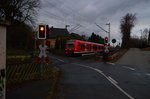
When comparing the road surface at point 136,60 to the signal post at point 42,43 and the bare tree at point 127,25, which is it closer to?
the signal post at point 42,43

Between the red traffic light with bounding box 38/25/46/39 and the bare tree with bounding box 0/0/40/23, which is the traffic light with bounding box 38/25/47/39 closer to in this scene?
the red traffic light with bounding box 38/25/46/39

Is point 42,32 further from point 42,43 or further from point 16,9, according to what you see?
point 16,9

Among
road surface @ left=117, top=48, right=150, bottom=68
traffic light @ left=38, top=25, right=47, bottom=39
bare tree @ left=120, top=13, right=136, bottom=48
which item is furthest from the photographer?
bare tree @ left=120, top=13, right=136, bottom=48

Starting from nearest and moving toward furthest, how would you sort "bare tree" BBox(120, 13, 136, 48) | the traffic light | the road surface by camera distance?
the traffic light
the road surface
"bare tree" BBox(120, 13, 136, 48)

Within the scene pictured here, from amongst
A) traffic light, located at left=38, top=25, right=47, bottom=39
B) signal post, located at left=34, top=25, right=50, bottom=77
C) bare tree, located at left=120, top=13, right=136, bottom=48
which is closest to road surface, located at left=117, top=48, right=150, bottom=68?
signal post, located at left=34, top=25, right=50, bottom=77

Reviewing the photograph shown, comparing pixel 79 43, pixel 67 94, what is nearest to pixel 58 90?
pixel 67 94

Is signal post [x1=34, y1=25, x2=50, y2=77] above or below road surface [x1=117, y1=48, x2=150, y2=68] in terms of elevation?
above

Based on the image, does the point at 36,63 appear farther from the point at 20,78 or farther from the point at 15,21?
the point at 15,21

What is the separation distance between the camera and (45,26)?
33.8ft

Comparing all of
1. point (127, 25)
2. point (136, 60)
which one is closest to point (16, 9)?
point (136, 60)

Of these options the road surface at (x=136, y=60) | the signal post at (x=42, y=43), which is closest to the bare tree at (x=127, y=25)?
the road surface at (x=136, y=60)

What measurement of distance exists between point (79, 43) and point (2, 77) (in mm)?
28665

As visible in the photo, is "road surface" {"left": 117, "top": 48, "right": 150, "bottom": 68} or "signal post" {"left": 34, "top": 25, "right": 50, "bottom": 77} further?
"road surface" {"left": 117, "top": 48, "right": 150, "bottom": 68}

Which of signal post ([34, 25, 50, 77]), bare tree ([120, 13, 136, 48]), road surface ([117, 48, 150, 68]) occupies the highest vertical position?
bare tree ([120, 13, 136, 48])
